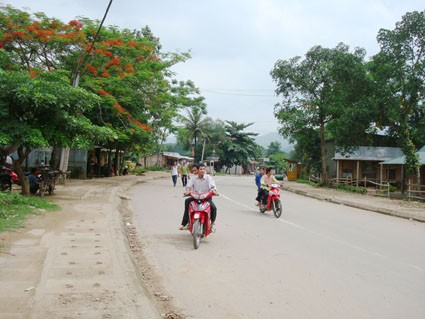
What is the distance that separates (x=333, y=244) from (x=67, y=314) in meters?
6.21

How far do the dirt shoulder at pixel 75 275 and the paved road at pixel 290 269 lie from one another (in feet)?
1.44

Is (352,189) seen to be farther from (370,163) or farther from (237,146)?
(237,146)

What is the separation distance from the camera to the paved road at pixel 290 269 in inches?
199

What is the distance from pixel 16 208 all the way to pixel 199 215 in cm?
573

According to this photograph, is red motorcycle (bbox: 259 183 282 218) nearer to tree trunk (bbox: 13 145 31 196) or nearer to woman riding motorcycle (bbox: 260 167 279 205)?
woman riding motorcycle (bbox: 260 167 279 205)

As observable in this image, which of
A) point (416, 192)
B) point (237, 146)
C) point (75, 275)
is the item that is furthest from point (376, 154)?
point (75, 275)

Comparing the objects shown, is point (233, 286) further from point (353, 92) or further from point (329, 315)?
point (353, 92)

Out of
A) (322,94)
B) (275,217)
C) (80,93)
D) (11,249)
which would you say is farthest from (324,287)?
(322,94)

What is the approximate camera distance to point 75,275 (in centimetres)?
568

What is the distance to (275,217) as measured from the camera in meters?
13.4

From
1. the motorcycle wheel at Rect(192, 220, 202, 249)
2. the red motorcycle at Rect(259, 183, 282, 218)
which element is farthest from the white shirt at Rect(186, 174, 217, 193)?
the red motorcycle at Rect(259, 183, 282, 218)

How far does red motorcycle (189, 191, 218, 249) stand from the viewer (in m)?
8.28

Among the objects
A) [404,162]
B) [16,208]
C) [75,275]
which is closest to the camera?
[75,275]

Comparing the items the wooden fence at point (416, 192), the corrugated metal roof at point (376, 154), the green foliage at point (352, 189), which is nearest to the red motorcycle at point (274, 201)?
the wooden fence at point (416, 192)
